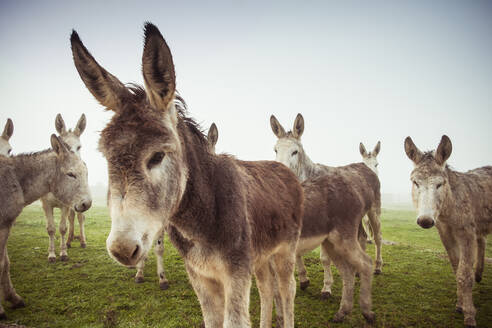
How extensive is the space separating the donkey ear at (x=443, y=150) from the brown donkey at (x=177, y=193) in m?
4.26

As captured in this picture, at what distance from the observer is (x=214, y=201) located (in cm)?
237

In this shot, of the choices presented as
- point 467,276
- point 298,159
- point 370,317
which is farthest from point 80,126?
point 467,276

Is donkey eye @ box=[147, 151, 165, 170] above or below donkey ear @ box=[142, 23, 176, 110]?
below

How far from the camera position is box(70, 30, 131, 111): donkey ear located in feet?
6.35

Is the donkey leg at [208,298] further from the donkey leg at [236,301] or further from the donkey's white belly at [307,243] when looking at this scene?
the donkey's white belly at [307,243]

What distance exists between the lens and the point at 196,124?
261 cm

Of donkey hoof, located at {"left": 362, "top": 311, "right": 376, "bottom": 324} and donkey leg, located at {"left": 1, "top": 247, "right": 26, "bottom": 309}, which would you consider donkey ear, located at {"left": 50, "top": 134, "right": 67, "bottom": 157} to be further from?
donkey hoof, located at {"left": 362, "top": 311, "right": 376, "bottom": 324}

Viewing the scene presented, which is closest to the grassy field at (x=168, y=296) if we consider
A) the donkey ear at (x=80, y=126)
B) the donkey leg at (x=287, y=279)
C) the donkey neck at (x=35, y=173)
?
the donkey leg at (x=287, y=279)

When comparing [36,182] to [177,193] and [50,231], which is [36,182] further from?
[177,193]

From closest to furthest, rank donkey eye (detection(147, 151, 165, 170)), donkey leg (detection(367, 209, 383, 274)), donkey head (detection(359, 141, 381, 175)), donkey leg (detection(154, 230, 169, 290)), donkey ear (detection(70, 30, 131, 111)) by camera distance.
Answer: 1. donkey eye (detection(147, 151, 165, 170))
2. donkey ear (detection(70, 30, 131, 111))
3. donkey leg (detection(154, 230, 169, 290))
4. donkey leg (detection(367, 209, 383, 274))
5. donkey head (detection(359, 141, 381, 175))

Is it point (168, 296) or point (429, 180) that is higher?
point (429, 180)

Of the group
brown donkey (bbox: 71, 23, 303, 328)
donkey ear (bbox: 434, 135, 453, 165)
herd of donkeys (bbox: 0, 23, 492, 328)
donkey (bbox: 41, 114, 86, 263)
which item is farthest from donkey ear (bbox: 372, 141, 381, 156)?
donkey (bbox: 41, 114, 86, 263)

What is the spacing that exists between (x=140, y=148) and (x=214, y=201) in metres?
0.89

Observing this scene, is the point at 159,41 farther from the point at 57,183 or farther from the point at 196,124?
the point at 57,183
